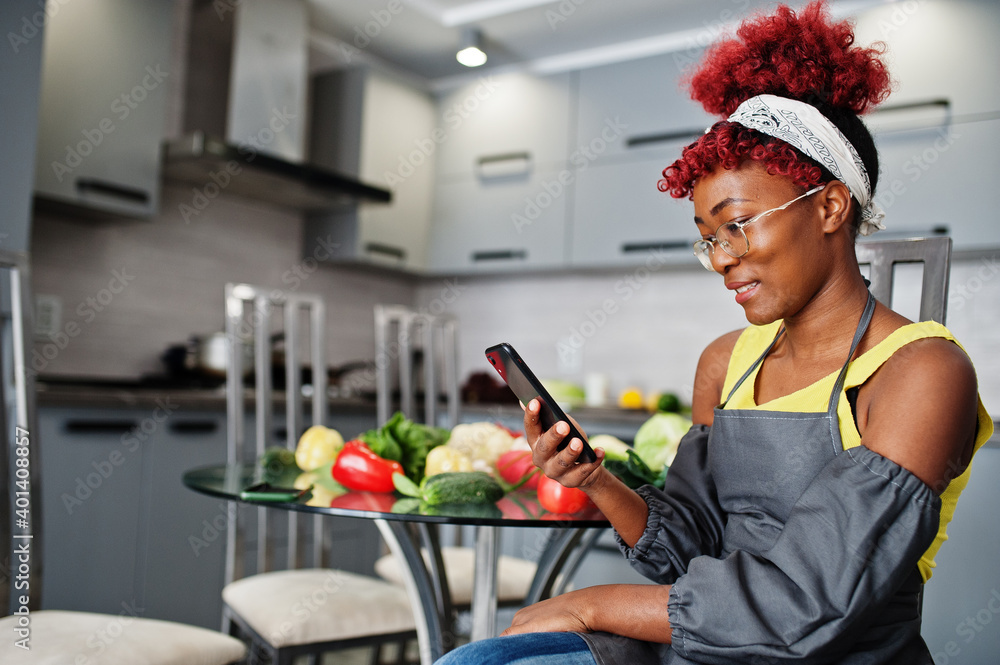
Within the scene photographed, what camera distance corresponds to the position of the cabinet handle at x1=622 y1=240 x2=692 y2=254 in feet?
11.2

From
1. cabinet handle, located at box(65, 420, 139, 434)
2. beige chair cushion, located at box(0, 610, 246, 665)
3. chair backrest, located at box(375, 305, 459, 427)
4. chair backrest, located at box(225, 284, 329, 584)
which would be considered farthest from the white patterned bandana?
cabinet handle, located at box(65, 420, 139, 434)

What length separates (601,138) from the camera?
365 cm

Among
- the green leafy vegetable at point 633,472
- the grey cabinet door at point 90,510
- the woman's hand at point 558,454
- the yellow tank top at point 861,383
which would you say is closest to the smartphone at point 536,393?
the woman's hand at point 558,454

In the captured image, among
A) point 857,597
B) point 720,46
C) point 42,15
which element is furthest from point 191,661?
point 42,15

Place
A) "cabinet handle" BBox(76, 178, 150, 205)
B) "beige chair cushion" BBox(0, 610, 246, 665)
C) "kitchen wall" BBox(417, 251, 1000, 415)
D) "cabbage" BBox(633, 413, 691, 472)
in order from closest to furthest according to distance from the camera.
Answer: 1. "beige chair cushion" BBox(0, 610, 246, 665)
2. "cabbage" BBox(633, 413, 691, 472)
3. "cabinet handle" BBox(76, 178, 150, 205)
4. "kitchen wall" BBox(417, 251, 1000, 415)

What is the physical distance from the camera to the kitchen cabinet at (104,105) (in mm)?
2674

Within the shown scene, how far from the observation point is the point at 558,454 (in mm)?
952

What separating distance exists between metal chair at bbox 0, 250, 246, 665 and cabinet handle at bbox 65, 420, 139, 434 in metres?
0.89

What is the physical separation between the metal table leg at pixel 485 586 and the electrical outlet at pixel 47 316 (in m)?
2.07

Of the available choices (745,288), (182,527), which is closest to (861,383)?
(745,288)

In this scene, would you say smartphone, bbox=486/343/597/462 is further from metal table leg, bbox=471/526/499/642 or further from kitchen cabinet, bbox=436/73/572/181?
kitchen cabinet, bbox=436/73/572/181

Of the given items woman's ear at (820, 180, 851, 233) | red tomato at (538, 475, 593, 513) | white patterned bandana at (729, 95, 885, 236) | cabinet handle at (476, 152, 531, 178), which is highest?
cabinet handle at (476, 152, 531, 178)

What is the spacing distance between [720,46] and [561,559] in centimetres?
104

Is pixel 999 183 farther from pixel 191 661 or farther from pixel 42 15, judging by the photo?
pixel 42 15
